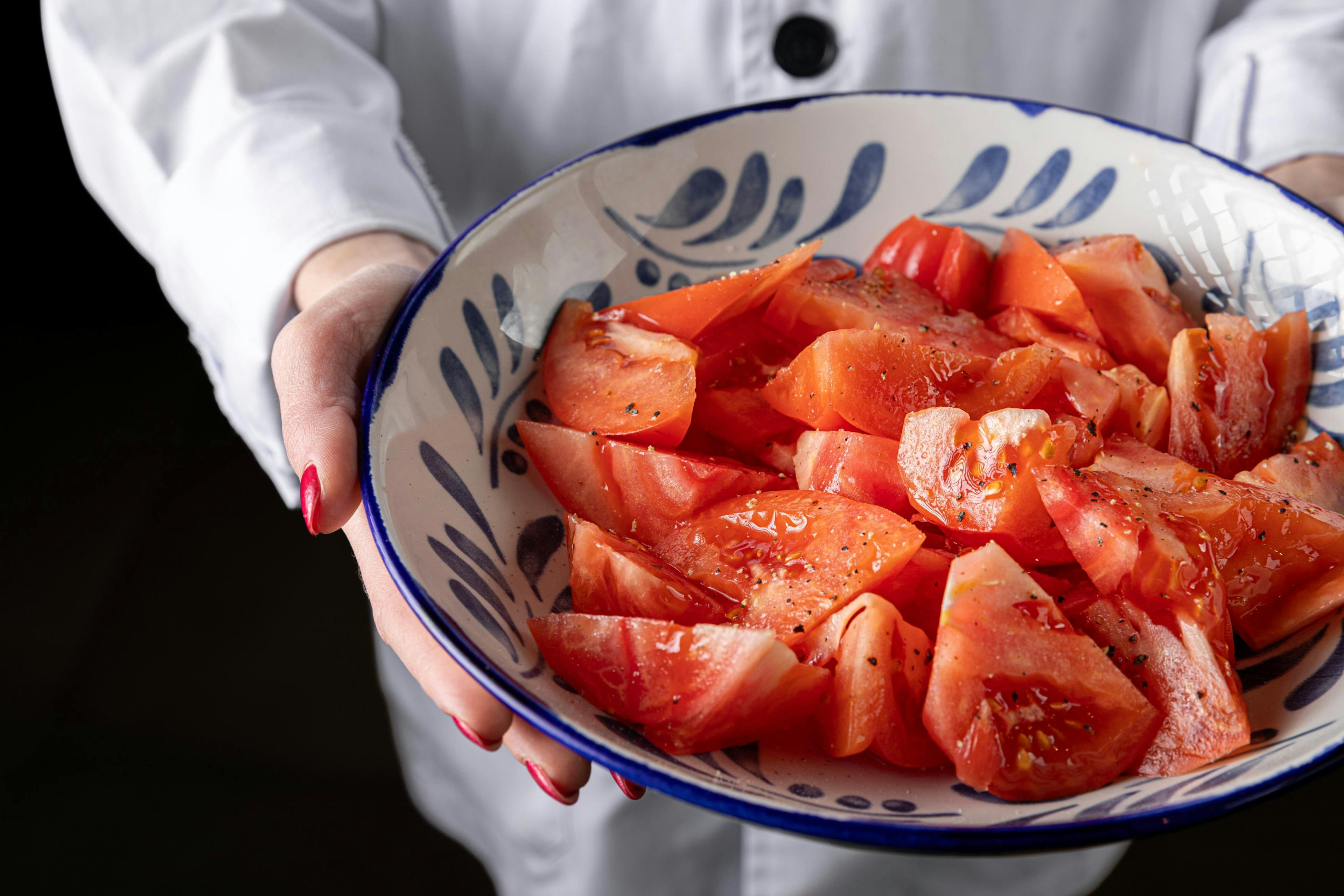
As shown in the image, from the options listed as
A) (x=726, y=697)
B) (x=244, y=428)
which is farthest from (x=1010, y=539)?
(x=244, y=428)

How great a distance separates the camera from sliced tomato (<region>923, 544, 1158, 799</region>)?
0.70m

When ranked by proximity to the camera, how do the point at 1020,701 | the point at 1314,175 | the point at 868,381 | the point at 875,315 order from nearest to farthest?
the point at 1020,701
the point at 868,381
the point at 875,315
the point at 1314,175

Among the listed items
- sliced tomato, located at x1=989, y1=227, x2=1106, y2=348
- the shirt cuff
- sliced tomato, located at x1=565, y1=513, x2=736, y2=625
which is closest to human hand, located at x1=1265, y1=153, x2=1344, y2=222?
sliced tomato, located at x1=989, y1=227, x2=1106, y2=348

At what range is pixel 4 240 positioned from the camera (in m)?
2.64

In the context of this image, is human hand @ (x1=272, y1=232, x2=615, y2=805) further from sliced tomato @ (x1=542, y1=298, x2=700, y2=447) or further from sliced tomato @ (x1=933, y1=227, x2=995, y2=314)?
sliced tomato @ (x1=933, y1=227, x2=995, y2=314)

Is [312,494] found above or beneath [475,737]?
above

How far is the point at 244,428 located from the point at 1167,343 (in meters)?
1.20

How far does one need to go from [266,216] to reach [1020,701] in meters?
1.02

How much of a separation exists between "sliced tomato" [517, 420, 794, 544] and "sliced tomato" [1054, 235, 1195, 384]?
0.42 meters

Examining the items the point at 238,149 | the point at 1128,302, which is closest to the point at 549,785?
the point at 1128,302

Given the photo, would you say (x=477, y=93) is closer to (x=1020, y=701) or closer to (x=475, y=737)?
(x=475, y=737)

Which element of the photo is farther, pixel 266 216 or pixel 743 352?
pixel 266 216

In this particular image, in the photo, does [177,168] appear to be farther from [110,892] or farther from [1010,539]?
[110,892]

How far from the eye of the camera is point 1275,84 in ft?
4.46
